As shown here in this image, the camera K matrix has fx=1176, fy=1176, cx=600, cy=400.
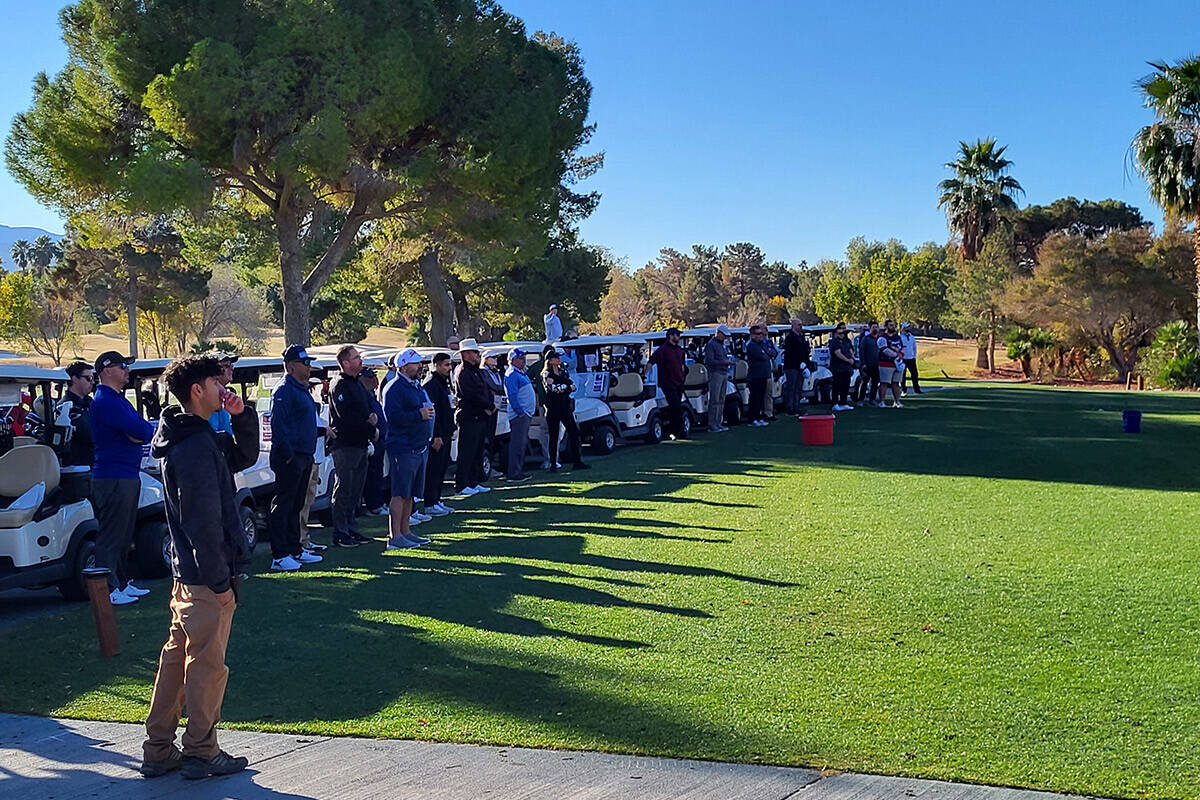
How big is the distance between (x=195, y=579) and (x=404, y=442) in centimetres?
563

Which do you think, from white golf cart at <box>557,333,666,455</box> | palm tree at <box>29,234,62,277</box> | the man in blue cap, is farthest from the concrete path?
palm tree at <box>29,234,62,277</box>

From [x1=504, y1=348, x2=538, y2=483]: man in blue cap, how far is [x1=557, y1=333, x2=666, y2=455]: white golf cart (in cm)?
232

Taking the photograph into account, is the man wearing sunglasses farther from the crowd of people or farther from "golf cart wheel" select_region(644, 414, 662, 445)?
"golf cart wheel" select_region(644, 414, 662, 445)

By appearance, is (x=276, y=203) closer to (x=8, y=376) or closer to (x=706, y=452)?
(x=706, y=452)

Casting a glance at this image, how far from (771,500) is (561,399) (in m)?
4.15

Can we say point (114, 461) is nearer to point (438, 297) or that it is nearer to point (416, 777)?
point (416, 777)

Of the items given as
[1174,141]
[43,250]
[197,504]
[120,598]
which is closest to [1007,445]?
[120,598]

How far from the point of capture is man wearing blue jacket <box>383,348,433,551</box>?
10.4 meters

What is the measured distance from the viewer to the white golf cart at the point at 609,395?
57.3 feet

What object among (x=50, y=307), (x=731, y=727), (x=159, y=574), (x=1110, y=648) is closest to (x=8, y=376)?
(x=159, y=574)

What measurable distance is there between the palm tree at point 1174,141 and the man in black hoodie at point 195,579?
31847 millimetres

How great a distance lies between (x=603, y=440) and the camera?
17.5 meters

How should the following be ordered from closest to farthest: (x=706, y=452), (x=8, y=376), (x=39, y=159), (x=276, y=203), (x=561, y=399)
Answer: (x=8, y=376) < (x=561, y=399) < (x=706, y=452) < (x=39, y=159) < (x=276, y=203)

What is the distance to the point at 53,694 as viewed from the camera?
6.24 meters
